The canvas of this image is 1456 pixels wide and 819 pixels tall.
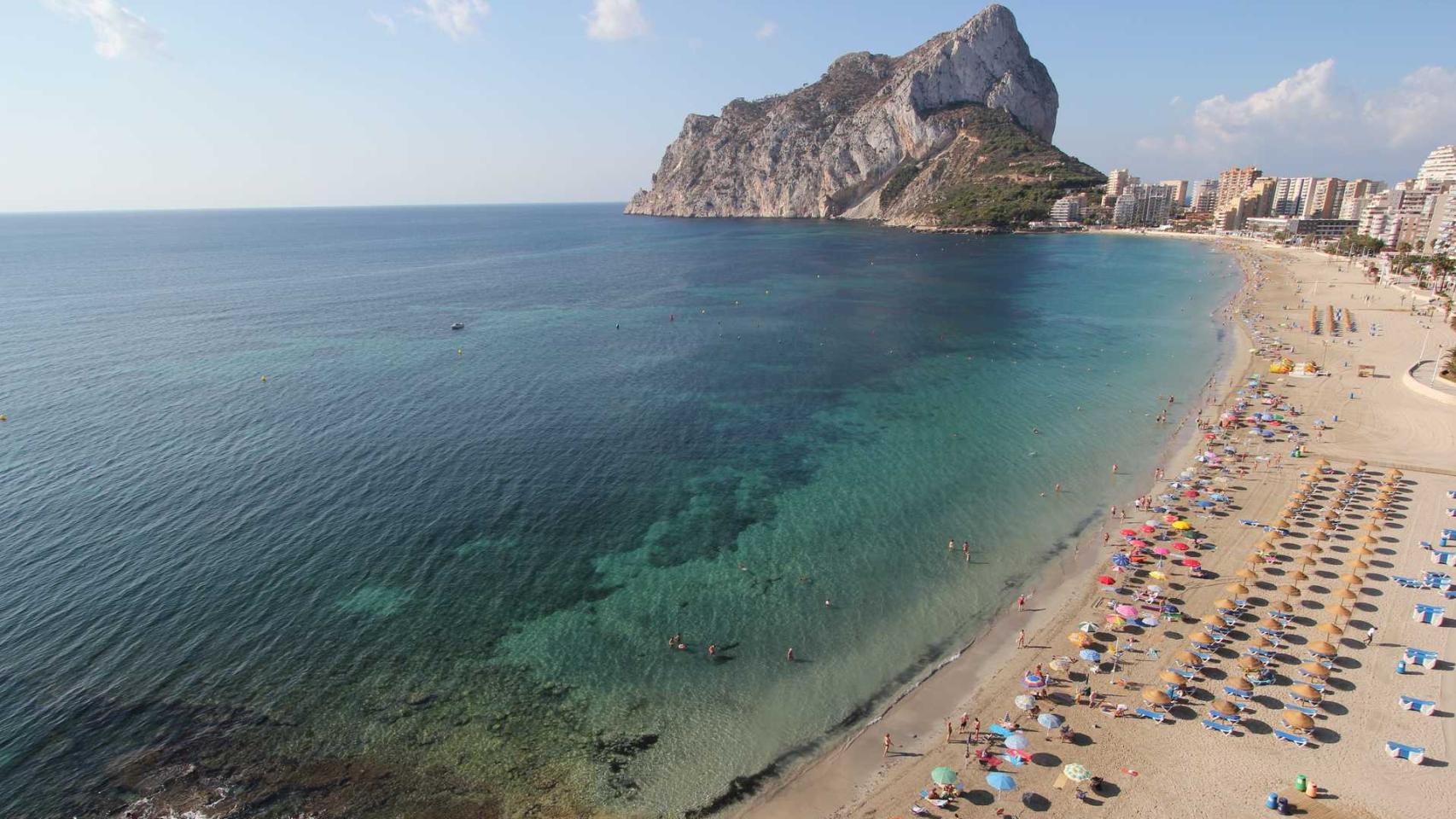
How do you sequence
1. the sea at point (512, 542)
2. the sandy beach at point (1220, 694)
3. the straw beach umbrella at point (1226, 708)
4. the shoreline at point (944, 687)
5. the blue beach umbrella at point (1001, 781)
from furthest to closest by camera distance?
the sea at point (512, 542) < the straw beach umbrella at point (1226, 708) < the shoreline at point (944, 687) < the blue beach umbrella at point (1001, 781) < the sandy beach at point (1220, 694)

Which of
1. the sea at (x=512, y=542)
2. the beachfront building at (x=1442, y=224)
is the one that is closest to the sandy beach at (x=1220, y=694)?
the sea at (x=512, y=542)

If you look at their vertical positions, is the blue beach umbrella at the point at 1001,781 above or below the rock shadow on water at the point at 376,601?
below

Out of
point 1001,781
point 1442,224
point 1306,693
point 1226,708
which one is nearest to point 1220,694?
point 1226,708

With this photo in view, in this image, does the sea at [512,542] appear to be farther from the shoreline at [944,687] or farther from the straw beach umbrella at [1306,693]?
the straw beach umbrella at [1306,693]

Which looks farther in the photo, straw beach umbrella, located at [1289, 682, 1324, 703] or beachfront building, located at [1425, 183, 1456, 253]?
beachfront building, located at [1425, 183, 1456, 253]

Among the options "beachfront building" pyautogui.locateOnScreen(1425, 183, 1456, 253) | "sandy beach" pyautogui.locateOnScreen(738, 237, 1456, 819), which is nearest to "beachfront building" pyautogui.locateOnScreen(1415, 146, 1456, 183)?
"beachfront building" pyautogui.locateOnScreen(1425, 183, 1456, 253)

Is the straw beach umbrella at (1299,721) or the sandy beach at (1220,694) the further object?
the straw beach umbrella at (1299,721)

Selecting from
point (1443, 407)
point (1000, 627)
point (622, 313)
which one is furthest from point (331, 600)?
point (1443, 407)

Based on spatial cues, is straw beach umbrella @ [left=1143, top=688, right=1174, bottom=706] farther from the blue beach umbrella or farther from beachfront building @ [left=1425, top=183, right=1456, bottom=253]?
beachfront building @ [left=1425, top=183, right=1456, bottom=253]

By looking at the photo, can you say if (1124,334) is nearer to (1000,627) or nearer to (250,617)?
(1000,627)
